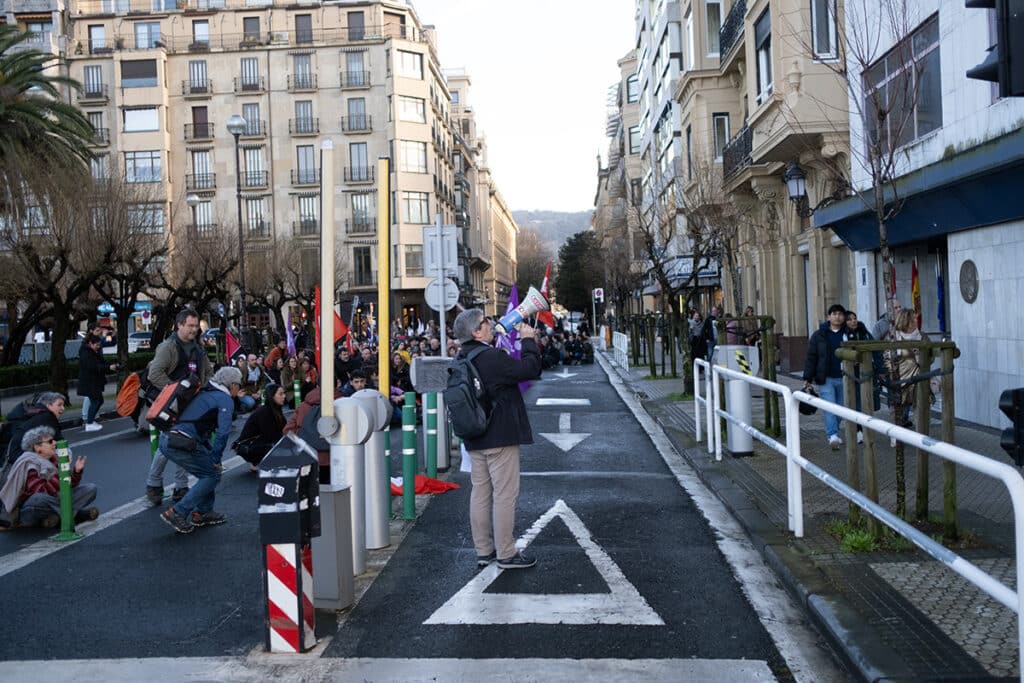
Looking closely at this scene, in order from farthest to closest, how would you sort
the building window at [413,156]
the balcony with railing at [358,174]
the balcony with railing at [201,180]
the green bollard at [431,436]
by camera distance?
the balcony with railing at [358,174] < the building window at [413,156] < the balcony with railing at [201,180] < the green bollard at [431,436]

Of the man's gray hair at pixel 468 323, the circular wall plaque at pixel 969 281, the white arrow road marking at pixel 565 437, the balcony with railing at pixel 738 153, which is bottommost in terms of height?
the white arrow road marking at pixel 565 437

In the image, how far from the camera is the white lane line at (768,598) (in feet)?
16.8

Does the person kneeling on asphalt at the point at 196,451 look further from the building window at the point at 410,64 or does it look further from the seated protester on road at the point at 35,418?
the building window at the point at 410,64

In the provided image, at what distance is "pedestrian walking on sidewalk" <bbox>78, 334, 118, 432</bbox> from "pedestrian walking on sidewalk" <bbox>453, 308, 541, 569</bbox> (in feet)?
47.4

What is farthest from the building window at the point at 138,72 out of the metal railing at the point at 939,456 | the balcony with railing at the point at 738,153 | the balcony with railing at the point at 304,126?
the metal railing at the point at 939,456

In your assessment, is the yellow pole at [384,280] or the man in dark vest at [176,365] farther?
the man in dark vest at [176,365]

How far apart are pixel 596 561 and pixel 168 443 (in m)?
3.72

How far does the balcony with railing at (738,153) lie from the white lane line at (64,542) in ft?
58.2

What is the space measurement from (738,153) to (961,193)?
14.2 metres

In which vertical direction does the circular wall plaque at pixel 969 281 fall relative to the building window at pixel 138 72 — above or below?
below

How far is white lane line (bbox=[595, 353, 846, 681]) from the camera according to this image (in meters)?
5.11

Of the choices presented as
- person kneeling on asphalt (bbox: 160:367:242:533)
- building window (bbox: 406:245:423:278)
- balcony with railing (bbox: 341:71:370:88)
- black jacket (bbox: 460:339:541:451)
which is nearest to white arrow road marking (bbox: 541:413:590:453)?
person kneeling on asphalt (bbox: 160:367:242:533)

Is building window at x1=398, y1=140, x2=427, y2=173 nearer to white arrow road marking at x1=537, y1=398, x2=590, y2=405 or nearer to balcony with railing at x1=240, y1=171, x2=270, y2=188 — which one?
balcony with railing at x1=240, y1=171, x2=270, y2=188

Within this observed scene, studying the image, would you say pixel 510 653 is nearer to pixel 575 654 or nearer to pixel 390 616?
pixel 575 654
